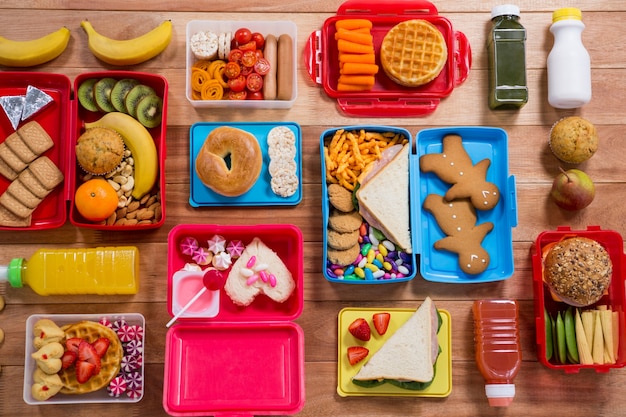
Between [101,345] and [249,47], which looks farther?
[249,47]

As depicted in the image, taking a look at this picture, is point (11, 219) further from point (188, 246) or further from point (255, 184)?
point (255, 184)

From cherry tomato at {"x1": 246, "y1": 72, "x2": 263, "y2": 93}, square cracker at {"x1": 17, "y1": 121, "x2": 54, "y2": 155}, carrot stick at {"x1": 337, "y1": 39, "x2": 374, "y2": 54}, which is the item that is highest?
carrot stick at {"x1": 337, "y1": 39, "x2": 374, "y2": 54}

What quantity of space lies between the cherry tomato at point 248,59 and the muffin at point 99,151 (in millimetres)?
414

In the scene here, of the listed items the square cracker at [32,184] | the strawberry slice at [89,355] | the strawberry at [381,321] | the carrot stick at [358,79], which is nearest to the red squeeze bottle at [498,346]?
the strawberry at [381,321]

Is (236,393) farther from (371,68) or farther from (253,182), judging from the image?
(371,68)

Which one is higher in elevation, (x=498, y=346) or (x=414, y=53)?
(x=414, y=53)

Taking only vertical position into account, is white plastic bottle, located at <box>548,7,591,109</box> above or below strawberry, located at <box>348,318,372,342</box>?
above

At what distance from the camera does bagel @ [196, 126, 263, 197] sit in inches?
64.7

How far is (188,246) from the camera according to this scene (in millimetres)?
1672

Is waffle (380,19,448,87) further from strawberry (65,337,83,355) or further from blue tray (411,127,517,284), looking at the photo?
strawberry (65,337,83,355)

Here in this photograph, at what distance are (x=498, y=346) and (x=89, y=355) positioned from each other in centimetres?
112

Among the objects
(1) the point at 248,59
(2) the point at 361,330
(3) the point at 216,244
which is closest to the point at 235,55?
(1) the point at 248,59

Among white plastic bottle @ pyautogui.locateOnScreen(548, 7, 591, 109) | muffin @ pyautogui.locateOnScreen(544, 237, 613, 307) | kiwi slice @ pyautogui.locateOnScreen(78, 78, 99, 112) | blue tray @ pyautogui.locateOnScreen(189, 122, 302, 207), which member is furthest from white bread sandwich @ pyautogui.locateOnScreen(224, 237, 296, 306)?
white plastic bottle @ pyautogui.locateOnScreen(548, 7, 591, 109)

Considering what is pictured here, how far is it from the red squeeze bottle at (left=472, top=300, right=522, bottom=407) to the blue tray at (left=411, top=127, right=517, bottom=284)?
0.30 ft
